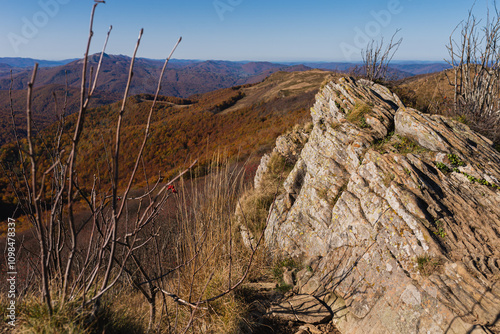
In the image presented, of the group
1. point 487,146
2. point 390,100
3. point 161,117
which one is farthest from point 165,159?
point 487,146

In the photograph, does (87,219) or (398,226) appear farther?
(398,226)

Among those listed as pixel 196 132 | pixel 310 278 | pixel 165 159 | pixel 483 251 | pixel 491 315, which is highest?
pixel 483 251

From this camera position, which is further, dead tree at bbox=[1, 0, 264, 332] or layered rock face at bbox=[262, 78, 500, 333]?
layered rock face at bbox=[262, 78, 500, 333]

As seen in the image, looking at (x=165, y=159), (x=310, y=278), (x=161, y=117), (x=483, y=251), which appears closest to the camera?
(x=483, y=251)

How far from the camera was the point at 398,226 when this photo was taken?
10.4ft

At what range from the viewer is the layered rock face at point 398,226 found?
2.58 meters

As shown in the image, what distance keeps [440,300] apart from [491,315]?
37cm

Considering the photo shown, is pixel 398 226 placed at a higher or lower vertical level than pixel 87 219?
lower

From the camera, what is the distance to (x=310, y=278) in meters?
3.62

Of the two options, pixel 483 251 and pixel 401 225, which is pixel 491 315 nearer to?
pixel 483 251

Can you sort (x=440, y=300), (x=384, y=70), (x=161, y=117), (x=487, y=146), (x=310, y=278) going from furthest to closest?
(x=161, y=117) < (x=384, y=70) < (x=487, y=146) < (x=310, y=278) < (x=440, y=300)

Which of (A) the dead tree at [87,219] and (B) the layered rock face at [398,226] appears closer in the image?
(A) the dead tree at [87,219]

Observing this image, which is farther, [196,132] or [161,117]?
[161,117]

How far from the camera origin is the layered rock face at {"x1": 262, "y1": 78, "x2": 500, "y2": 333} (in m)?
2.58
